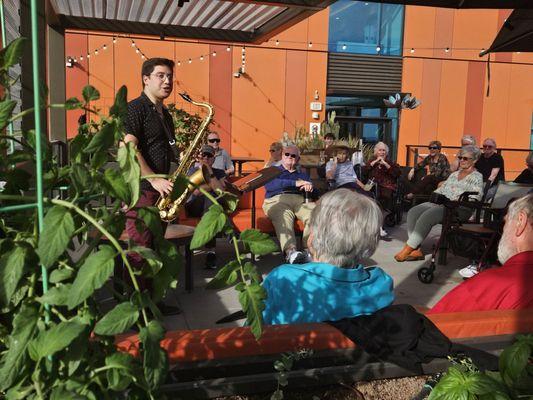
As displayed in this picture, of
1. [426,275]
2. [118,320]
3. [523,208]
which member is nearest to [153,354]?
[118,320]

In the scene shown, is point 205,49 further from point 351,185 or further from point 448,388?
point 448,388

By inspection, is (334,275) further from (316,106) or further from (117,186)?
(316,106)

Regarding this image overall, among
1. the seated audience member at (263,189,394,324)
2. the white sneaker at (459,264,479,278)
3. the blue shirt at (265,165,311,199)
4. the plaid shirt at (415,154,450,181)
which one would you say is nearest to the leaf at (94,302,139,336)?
the seated audience member at (263,189,394,324)

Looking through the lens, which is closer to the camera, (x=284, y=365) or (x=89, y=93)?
(x=89, y=93)

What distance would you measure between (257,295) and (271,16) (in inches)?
199

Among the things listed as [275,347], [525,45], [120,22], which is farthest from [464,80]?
[275,347]

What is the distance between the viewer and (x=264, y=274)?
189 inches

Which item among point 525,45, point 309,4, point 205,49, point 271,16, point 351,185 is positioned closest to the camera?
point 309,4

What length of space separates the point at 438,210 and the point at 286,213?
172 centimetres

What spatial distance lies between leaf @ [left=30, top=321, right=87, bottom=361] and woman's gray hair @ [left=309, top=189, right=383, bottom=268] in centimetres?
128

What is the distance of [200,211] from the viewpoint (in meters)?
5.22

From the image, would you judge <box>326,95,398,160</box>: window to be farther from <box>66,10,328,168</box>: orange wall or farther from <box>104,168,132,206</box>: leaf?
<box>104,168,132,206</box>: leaf

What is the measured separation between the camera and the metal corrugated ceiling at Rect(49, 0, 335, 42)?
16.3 ft

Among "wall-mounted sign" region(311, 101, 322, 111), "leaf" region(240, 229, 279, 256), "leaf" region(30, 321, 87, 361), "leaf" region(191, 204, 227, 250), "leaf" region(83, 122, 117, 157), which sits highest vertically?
"wall-mounted sign" region(311, 101, 322, 111)
